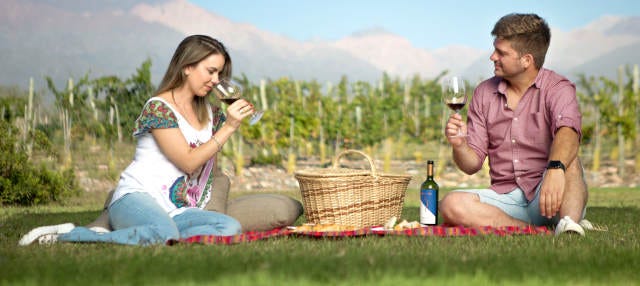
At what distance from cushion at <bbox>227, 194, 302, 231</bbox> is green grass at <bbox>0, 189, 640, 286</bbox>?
0.49 metres

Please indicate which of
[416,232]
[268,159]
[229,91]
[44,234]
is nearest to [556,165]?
[416,232]

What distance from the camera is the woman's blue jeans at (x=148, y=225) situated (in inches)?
152

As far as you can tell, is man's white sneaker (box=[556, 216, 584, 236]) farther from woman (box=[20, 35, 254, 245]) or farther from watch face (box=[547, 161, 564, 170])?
woman (box=[20, 35, 254, 245])

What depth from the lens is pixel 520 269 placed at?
3.08 meters

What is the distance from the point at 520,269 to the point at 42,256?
2254 mm

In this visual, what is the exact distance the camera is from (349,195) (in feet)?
15.4

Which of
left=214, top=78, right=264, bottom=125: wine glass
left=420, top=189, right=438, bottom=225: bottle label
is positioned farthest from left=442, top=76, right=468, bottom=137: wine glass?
left=214, top=78, right=264, bottom=125: wine glass

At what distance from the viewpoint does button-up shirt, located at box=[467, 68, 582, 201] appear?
14.7 ft

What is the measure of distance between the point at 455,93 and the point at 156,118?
1771 mm

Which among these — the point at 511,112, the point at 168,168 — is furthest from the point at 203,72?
the point at 511,112

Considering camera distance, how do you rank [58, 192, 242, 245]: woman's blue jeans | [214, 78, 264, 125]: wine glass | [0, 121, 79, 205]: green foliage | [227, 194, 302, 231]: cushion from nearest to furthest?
1. [58, 192, 242, 245]: woman's blue jeans
2. [214, 78, 264, 125]: wine glass
3. [227, 194, 302, 231]: cushion
4. [0, 121, 79, 205]: green foliage

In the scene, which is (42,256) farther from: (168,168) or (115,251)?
(168,168)

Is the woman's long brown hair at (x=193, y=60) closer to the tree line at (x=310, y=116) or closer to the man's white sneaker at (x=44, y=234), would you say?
the man's white sneaker at (x=44, y=234)

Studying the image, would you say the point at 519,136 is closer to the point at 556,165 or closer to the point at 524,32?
the point at 556,165
